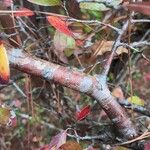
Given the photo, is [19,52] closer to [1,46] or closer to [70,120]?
[1,46]

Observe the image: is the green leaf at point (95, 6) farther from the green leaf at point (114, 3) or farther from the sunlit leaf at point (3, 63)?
the sunlit leaf at point (3, 63)

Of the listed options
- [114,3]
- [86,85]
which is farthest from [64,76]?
[114,3]

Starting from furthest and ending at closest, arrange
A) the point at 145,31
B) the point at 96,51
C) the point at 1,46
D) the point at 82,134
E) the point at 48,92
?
the point at 145,31
the point at 48,92
the point at 82,134
the point at 96,51
the point at 1,46

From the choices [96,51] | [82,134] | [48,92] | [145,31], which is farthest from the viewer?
[145,31]

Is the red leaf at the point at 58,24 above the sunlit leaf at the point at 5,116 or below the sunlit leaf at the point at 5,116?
above

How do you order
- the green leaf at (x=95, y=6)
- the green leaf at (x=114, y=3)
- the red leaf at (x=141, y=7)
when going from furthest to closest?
the green leaf at (x=95, y=6) < the green leaf at (x=114, y=3) < the red leaf at (x=141, y=7)

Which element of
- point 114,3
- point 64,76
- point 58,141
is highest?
point 114,3

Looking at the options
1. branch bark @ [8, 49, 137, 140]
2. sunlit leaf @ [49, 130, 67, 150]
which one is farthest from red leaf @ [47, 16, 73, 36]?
sunlit leaf @ [49, 130, 67, 150]

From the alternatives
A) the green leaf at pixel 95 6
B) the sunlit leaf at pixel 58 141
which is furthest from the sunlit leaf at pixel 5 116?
the green leaf at pixel 95 6

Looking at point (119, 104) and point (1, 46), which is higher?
point (1, 46)

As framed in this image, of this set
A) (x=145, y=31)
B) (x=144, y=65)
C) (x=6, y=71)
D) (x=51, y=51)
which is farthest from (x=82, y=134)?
(x=144, y=65)

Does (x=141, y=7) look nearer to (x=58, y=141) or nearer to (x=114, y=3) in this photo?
(x=114, y=3)
